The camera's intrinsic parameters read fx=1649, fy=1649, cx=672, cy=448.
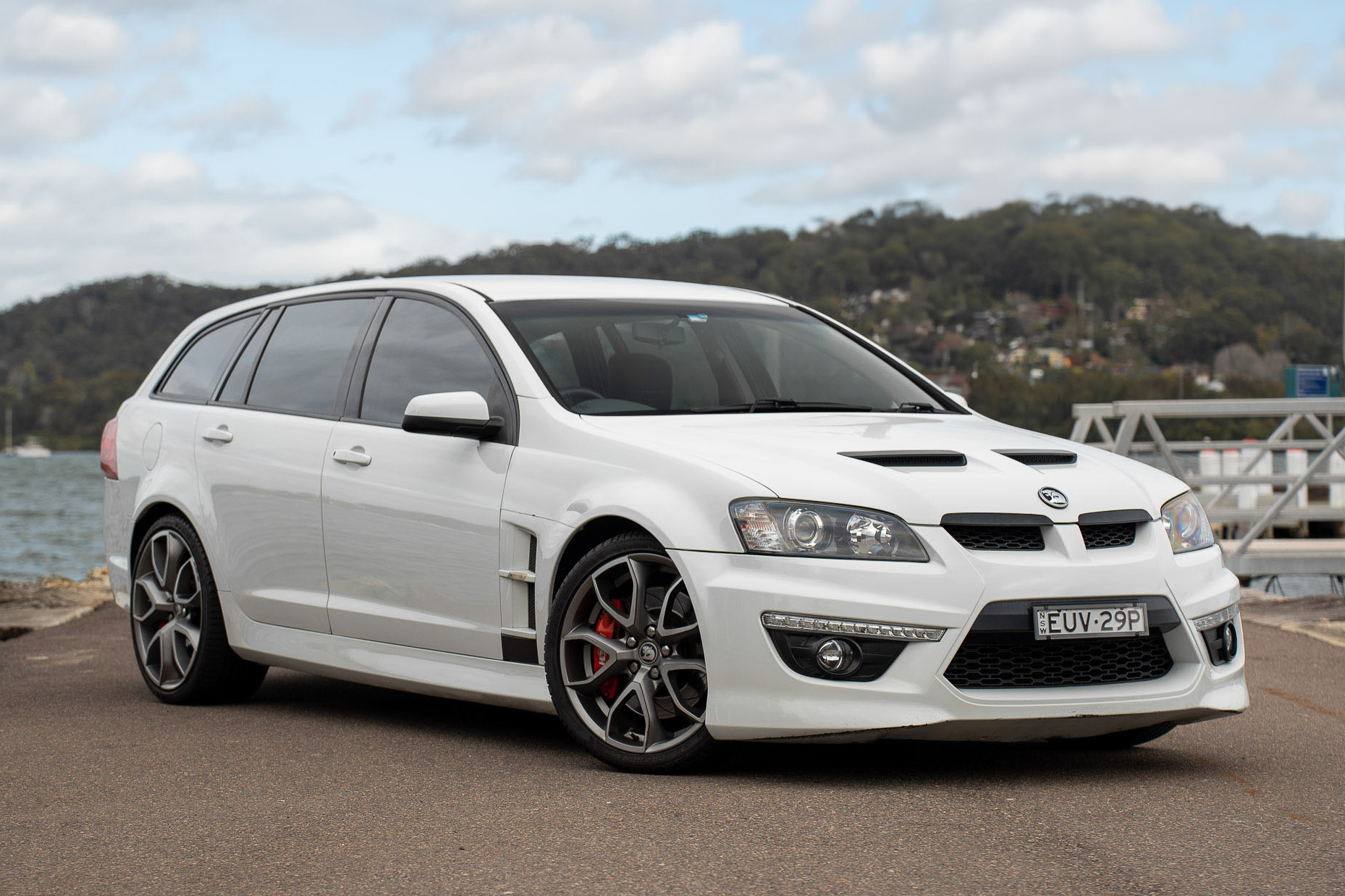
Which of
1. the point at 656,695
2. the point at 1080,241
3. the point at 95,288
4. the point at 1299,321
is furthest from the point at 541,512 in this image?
the point at 1080,241

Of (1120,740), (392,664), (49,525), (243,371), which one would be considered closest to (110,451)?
(243,371)

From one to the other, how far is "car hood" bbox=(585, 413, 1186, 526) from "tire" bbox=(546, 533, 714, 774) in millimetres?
386

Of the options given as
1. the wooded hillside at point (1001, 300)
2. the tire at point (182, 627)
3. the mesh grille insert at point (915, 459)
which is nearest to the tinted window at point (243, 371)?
the tire at point (182, 627)

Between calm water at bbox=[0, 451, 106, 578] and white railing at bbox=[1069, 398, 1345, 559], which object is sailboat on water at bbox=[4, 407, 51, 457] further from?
white railing at bbox=[1069, 398, 1345, 559]

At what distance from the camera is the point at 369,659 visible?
6.04 metres

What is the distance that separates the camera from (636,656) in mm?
4922

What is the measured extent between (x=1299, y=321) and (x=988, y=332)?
31.0 ft

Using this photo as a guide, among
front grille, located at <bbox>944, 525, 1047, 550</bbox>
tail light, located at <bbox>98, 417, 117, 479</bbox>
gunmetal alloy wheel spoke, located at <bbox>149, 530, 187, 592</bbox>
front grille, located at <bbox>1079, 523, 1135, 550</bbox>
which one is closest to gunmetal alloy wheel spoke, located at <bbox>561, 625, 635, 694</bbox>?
front grille, located at <bbox>944, 525, 1047, 550</bbox>

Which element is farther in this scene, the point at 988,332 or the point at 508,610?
the point at 988,332

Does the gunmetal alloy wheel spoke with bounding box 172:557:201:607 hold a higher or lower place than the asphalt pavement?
higher

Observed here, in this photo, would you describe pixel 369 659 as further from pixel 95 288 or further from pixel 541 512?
pixel 95 288

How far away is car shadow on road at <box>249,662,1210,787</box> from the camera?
16.0 feet

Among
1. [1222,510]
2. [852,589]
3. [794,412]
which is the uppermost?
[794,412]

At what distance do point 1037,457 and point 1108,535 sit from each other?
1.15ft
